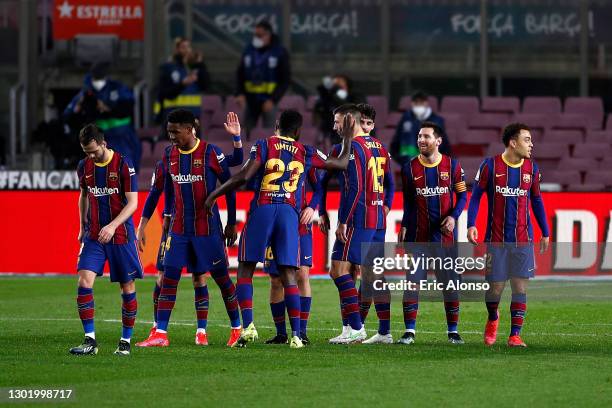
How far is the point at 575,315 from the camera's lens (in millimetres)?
16625

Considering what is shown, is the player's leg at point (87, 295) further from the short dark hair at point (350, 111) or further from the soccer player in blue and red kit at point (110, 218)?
the short dark hair at point (350, 111)

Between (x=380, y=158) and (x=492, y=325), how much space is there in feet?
5.88

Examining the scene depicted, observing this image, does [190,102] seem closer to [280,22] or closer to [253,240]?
[280,22]

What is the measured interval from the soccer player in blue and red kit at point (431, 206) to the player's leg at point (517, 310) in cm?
54

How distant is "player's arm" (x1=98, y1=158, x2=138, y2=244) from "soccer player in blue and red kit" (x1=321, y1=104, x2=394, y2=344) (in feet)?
6.18

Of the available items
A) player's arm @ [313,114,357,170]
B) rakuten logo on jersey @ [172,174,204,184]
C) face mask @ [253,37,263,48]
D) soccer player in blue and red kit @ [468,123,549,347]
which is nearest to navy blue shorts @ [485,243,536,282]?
soccer player in blue and red kit @ [468,123,549,347]

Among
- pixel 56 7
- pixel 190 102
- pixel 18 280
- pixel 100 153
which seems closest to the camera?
pixel 100 153

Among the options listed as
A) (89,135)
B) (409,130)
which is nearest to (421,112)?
(409,130)

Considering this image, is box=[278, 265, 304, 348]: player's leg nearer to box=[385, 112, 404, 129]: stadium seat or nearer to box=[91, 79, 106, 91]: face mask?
box=[91, 79, 106, 91]: face mask

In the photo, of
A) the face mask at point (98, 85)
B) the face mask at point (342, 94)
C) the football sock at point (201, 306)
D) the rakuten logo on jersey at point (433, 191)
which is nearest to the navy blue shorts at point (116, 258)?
the football sock at point (201, 306)

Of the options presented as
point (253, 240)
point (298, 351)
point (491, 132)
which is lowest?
point (298, 351)

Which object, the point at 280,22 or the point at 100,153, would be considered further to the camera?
the point at 280,22

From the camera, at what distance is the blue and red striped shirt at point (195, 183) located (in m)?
13.2

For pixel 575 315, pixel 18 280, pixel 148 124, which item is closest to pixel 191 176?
pixel 575 315
